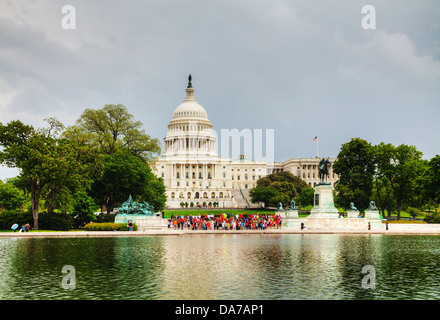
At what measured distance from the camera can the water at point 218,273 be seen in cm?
1373

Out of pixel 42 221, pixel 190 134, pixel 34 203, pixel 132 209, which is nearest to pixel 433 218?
pixel 132 209

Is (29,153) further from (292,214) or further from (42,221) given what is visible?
(292,214)

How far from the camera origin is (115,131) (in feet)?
202

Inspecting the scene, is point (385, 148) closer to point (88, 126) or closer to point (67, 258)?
point (88, 126)

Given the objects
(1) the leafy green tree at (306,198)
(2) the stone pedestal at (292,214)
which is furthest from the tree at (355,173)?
(1) the leafy green tree at (306,198)

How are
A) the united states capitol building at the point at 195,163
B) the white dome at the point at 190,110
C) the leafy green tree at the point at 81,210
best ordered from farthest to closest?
the white dome at the point at 190,110 → the united states capitol building at the point at 195,163 → the leafy green tree at the point at 81,210

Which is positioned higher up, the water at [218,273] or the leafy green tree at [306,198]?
the leafy green tree at [306,198]

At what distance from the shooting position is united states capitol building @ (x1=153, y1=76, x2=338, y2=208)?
512ft

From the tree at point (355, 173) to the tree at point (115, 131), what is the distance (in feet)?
102

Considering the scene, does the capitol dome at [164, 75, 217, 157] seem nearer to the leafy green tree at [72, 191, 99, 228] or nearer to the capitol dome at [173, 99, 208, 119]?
the capitol dome at [173, 99, 208, 119]

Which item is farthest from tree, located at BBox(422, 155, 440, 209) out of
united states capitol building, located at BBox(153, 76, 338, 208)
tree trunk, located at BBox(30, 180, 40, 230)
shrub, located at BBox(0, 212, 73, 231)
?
united states capitol building, located at BBox(153, 76, 338, 208)

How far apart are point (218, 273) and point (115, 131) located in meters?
46.9

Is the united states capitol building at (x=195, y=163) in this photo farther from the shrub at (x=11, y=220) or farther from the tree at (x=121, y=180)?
the shrub at (x=11, y=220)
